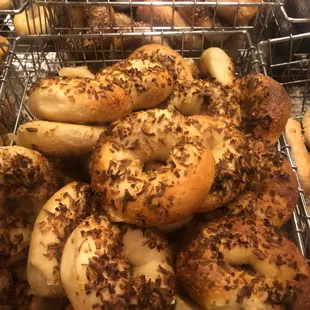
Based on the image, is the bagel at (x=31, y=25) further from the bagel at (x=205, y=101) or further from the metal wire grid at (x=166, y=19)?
the bagel at (x=205, y=101)

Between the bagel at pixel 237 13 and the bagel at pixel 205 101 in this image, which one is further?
the bagel at pixel 237 13

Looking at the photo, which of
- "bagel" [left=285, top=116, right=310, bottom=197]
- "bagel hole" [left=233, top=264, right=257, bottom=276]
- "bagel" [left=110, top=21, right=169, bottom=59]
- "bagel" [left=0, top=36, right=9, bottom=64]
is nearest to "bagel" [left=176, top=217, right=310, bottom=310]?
"bagel hole" [left=233, top=264, right=257, bottom=276]

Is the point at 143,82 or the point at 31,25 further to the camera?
the point at 31,25

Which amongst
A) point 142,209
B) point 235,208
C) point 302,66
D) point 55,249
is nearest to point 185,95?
point 235,208

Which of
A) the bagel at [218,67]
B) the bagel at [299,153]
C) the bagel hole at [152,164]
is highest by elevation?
the bagel at [218,67]

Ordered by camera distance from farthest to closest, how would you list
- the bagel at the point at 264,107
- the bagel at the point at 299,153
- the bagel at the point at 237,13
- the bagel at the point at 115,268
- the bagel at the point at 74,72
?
the bagel at the point at 237,13, the bagel at the point at 299,153, the bagel at the point at 74,72, the bagel at the point at 264,107, the bagel at the point at 115,268

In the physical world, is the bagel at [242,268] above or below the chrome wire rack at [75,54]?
below

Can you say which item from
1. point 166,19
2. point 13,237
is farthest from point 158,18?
point 13,237

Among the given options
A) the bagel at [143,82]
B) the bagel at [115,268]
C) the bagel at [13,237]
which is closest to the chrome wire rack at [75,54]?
the bagel at [143,82]

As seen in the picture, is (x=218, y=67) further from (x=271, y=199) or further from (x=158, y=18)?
(x=271, y=199)
